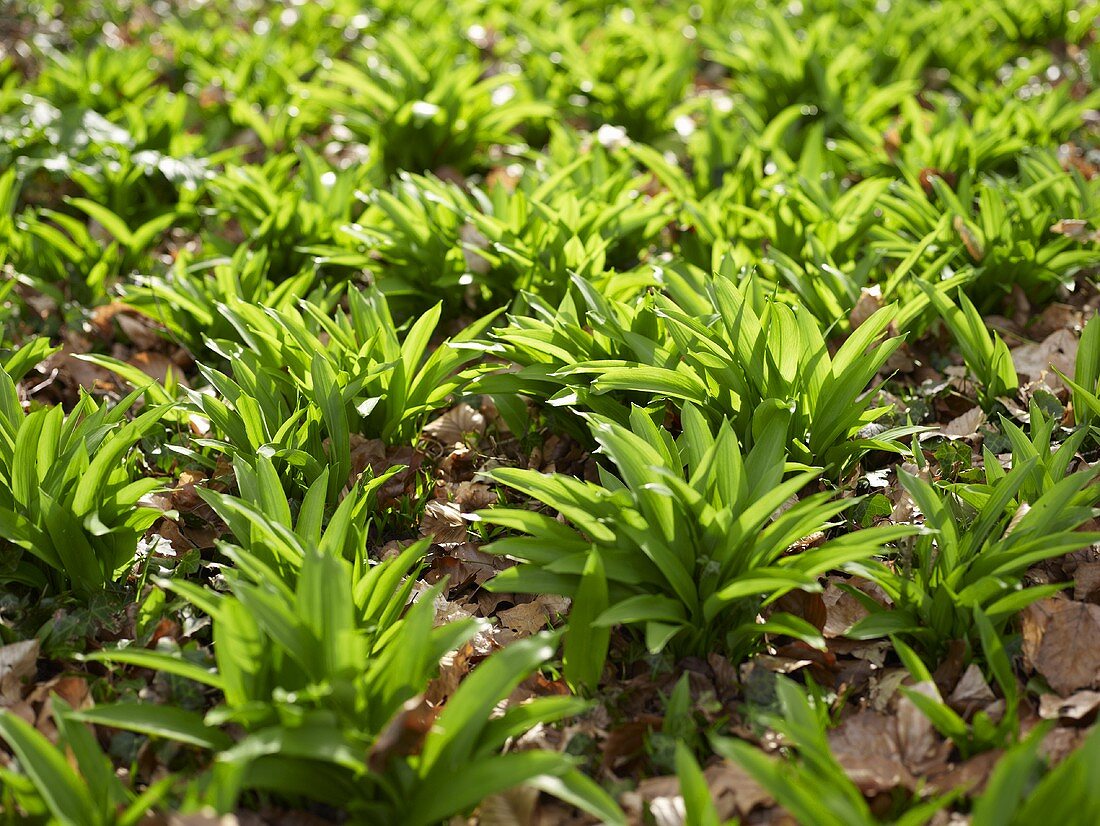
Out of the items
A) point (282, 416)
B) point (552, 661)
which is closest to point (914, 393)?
point (552, 661)

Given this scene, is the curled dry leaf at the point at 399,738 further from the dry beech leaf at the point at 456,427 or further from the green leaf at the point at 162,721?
the dry beech leaf at the point at 456,427

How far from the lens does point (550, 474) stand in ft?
6.56

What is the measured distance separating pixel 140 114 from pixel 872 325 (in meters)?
3.31

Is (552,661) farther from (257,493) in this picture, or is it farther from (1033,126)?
(1033,126)

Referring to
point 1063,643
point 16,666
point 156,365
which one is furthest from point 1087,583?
point 156,365

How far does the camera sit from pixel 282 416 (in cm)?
228

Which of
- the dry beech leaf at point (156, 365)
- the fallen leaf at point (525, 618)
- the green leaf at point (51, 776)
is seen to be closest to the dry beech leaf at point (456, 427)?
the fallen leaf at point (525, 618)

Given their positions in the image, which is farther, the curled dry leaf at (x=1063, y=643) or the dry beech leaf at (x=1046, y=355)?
the dry beech leaf at (x=1046, y=355)

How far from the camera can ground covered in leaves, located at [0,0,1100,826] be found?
4.99 feet

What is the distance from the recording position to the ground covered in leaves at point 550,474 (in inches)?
59.9

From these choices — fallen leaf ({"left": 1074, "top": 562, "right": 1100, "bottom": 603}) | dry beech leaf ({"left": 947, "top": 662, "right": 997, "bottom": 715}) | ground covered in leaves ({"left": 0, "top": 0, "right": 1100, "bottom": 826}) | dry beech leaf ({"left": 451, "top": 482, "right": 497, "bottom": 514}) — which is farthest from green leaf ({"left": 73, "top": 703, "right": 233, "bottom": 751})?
fallen leaf ({"left": 1074, "top": 562, "right": 1100, "bottom": 603})

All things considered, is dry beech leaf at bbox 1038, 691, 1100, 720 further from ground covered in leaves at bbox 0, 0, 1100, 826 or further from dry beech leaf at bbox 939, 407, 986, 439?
dry beech leaf at bbox 939, 407, 986, 439

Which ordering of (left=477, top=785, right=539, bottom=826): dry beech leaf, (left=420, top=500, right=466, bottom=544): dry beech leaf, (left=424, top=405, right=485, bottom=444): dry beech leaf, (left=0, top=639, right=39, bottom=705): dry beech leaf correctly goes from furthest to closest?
(left=424, top=405, right=485, bottom=444): dry beech leaf, (left=420, top=500, right=466, bottom=544): dry beech leaf, (left=0, top=639, right=39, bottom=705): dry beech leaf, (left=477, top=785, right=539, bottom=826): dry beech leaf

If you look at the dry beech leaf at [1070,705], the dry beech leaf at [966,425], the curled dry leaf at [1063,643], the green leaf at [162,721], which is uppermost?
the dry beech leaf at [966,425]
